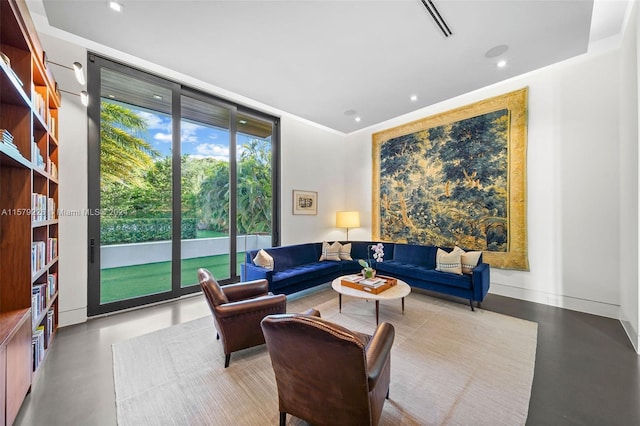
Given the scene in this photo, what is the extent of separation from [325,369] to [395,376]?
48.0 inches

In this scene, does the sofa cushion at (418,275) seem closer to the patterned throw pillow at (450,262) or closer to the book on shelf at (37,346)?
the patterned throw pillow at (450,262)

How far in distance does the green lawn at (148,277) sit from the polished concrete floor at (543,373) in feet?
1.24

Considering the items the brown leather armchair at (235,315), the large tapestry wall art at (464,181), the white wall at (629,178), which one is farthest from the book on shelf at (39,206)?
the white wall at (629,178)

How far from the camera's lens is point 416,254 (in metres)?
4.57

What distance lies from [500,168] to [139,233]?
5.78m

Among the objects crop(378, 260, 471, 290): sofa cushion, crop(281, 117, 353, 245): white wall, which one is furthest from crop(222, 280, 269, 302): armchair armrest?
crop(378, 260, 471, 290): sofa cushion

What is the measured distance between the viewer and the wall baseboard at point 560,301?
3207 millimetres

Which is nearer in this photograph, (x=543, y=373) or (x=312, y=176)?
(x=543, y=373)

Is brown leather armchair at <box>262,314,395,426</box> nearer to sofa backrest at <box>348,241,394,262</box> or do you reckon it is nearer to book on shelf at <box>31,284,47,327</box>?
book on shelf at <box>31,284,47,327</box>

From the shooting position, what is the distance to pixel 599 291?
3266 mm

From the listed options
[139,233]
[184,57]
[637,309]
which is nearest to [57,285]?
[139,233]

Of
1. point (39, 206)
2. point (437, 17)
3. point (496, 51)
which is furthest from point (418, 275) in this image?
point (39, 206)

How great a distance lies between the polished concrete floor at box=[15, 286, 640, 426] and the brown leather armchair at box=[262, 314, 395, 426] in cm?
124

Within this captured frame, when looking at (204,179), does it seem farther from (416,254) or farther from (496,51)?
(496,51)
